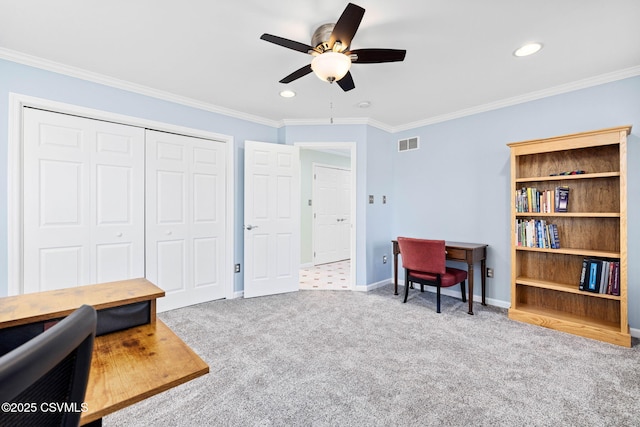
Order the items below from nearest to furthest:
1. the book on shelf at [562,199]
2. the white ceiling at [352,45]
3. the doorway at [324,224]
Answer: the white ceiling at [352,45], the book on shelf at [562,199], the doorway at [324,224]

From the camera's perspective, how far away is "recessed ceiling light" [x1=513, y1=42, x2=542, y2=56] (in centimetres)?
224

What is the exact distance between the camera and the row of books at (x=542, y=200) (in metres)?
2.78

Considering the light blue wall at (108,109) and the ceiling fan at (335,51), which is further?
the light blue wall at (108,109)

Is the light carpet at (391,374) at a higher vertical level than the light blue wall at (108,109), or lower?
lower

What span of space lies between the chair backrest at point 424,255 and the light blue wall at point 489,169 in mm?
836

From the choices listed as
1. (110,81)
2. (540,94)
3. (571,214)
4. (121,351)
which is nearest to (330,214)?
(540,94)

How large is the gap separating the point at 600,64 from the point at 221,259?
4.20m

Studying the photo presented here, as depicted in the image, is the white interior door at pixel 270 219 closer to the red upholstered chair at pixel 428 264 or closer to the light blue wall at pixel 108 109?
the light blue wall at pixel 108 109

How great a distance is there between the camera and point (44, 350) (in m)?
0.42

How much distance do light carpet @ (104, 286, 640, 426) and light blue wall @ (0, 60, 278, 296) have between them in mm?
1482

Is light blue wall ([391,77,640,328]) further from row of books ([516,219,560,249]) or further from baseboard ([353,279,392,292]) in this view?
baseboard ([353,279,392,292])

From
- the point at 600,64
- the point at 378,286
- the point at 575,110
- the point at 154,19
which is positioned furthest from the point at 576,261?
the point at 154,19

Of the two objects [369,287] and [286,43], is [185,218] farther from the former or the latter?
[369,287]

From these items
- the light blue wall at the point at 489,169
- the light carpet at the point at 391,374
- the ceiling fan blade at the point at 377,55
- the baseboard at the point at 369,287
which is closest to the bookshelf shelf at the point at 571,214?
the light blue wall at the point at 489,169
